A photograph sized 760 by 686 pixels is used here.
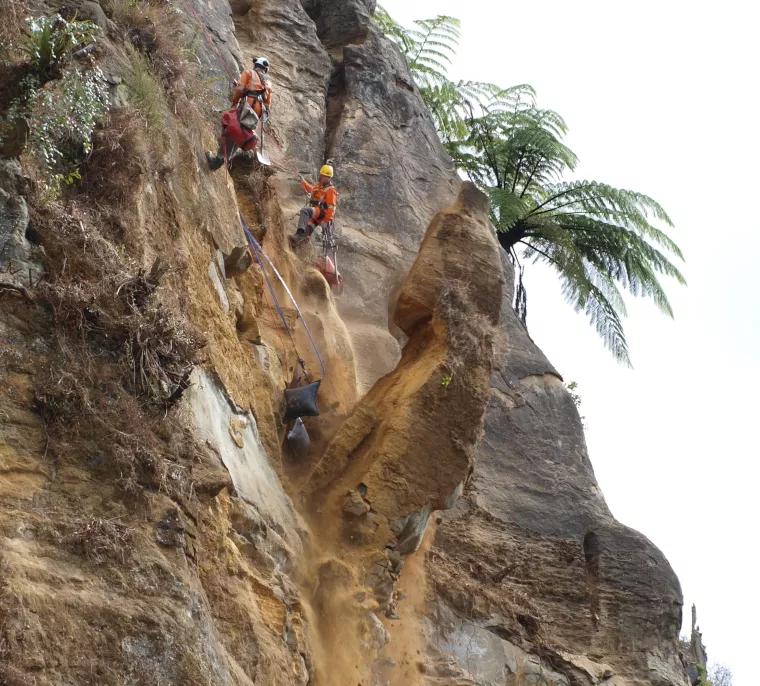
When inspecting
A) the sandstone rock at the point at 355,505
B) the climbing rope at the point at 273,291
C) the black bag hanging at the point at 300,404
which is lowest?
the sandstone rock at the point at 355,505

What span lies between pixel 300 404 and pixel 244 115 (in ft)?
11.2

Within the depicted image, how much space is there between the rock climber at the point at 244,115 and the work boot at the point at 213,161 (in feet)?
2.75

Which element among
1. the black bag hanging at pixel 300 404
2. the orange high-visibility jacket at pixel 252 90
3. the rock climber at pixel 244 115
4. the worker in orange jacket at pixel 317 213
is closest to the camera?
the black bag hanging at pixel 300 404

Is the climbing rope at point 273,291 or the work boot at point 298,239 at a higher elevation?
the work boot at point 298,239

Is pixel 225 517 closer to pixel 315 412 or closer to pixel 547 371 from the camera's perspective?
pixel 315 412

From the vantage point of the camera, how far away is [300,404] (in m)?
10.2

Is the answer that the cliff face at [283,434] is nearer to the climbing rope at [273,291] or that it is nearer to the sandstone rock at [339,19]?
the climbing rope at [273,291]

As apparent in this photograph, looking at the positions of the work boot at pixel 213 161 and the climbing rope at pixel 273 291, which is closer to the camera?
the work boot at pixel 213 161

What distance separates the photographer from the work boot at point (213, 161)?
10.3m

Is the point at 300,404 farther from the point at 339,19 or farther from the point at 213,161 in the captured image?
the point at 339,19

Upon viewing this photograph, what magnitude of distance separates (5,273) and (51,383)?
0.78 m

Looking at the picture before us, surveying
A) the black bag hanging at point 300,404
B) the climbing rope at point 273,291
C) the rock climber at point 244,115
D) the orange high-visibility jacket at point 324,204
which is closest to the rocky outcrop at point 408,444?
the black bag hanging at point 300,404

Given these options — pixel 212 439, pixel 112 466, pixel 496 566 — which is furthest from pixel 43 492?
pixel 496 566

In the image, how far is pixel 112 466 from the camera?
629 centimetres
